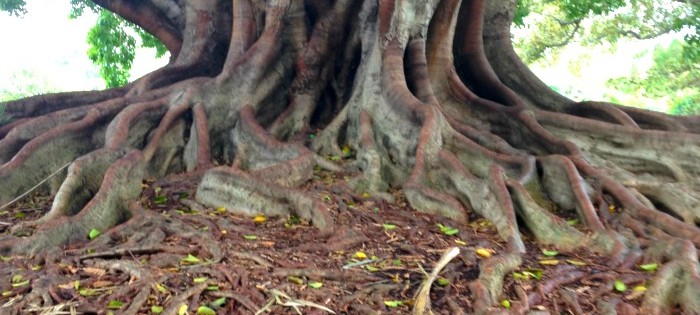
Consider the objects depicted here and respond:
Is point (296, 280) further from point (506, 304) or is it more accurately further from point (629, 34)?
point (629, 34)

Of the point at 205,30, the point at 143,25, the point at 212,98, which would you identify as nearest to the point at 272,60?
the point at 212,98

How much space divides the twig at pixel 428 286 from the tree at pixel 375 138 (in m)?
0.24

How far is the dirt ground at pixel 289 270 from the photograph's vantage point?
330 centimetres

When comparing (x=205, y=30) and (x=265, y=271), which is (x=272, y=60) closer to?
(x=205, y=30)

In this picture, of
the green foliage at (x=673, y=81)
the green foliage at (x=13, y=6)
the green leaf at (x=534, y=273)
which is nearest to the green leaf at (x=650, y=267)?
the green leaf at (x=534, y=273)

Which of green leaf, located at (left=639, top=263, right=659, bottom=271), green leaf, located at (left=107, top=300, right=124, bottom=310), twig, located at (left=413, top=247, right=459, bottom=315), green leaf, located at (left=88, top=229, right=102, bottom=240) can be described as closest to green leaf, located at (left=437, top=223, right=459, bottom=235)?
twig, located at (left=413, top=247, right=459, bottom=315)

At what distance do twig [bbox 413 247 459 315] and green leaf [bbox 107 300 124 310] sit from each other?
154 centimetres

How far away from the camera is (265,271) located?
3.70 m

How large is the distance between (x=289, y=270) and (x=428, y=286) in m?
0.83

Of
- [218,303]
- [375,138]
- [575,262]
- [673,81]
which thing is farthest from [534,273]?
[673,81]

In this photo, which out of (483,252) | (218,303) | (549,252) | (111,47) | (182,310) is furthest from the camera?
(111,47)

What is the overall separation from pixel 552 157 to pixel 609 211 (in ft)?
2.46

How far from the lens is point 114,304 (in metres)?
3.21

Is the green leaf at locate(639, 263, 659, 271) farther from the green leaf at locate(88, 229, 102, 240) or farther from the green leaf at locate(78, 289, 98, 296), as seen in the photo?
the green leaf at locate(88, 229, 102, 240)
